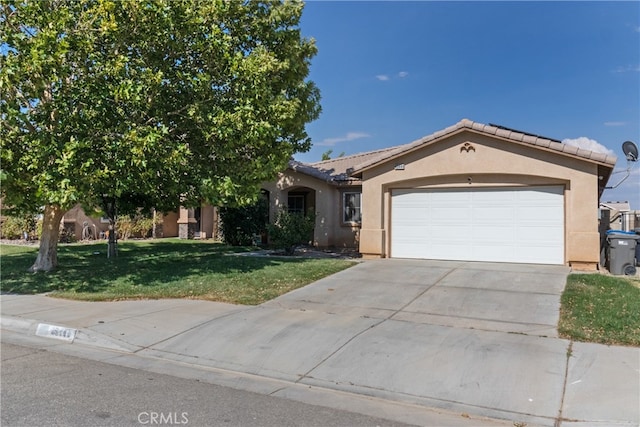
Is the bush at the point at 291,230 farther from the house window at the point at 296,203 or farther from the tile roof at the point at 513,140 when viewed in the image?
the house window at the point at 296,203

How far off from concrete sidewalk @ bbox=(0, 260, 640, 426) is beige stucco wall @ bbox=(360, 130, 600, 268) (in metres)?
3.28

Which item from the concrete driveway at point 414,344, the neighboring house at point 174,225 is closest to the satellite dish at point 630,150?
the concrete driveway at point 414,344

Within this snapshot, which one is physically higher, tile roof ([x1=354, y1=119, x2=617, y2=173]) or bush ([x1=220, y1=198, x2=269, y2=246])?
tile roof ([x1=354, y1=119, x2=617, y2=173])

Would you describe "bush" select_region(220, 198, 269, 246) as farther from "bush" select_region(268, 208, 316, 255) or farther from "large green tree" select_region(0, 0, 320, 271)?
"large green tree" select_region(0, 0, 320, 271)

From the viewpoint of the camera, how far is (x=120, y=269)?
43.2 feet

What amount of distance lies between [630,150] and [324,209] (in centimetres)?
1079

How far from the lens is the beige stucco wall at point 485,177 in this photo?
12.3 meters

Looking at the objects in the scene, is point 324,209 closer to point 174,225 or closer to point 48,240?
point 48,240

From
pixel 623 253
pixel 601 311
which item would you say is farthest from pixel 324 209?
pixel 601 311

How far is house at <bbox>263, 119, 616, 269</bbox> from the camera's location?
1245 centimetres

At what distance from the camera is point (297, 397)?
5.12 meters

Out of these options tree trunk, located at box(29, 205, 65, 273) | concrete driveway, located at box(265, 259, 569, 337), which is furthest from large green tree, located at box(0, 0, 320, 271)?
concrete driveway, located at box(265, 259, 569, 337)

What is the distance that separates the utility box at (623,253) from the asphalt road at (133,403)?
34.0 ft

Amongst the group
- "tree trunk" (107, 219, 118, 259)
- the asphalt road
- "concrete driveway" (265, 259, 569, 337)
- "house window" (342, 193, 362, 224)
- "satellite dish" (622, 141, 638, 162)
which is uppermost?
"satellite dish" (622, 141, 638, 162)
